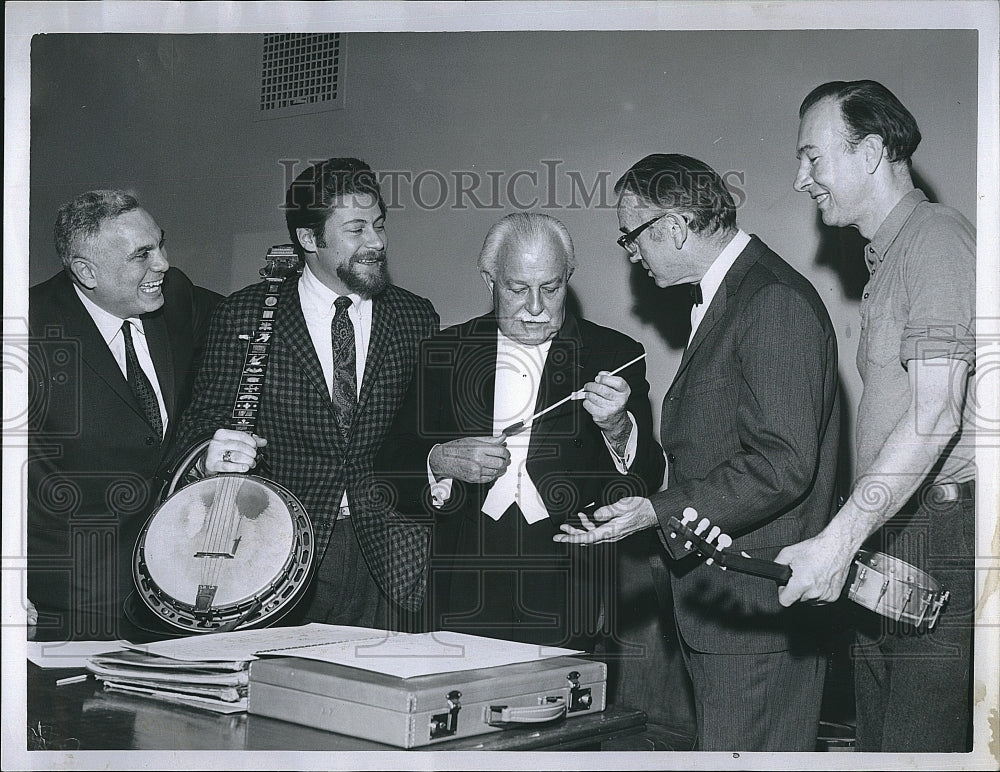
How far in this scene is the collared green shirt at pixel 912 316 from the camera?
326 centimetres

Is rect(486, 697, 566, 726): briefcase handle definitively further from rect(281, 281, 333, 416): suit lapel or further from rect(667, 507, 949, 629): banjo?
rect(281, 281, 333, 416): suit lapel

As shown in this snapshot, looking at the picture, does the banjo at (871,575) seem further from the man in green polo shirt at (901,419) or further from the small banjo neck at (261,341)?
the small banjo neck at (261,341)

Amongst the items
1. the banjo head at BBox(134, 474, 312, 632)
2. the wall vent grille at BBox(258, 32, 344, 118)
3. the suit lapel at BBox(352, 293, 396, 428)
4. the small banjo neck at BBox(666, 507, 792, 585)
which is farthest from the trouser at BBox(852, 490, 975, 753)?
the wall vent grille at BBox(258, 32, 344, 118)

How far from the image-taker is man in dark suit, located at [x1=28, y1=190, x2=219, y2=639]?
11.1 ft

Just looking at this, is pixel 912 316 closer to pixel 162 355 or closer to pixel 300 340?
pixel 300 340

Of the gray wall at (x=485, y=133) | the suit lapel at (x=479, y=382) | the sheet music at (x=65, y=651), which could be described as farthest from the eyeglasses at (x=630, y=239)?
the sheet music at (x=65, y=651)

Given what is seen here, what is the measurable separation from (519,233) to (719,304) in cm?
63

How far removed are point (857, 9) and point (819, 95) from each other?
0.31 metres

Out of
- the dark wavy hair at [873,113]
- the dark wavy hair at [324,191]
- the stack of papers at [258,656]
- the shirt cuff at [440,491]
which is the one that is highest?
the dark wavy hair at [873,113]

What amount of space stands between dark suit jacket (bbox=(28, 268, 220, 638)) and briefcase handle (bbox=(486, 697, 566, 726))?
1250 millimetres

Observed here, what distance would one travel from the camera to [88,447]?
134 inches

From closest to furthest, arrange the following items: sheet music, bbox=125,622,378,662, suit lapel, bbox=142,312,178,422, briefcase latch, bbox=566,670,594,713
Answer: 1. briefcase latch, bbox=566,670,594,713
2. sheet music, bbox=125,622,378,662
3. suit lapel, bbox=142,312,178,422

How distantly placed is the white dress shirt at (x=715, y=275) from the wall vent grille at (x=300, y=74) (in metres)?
1.25

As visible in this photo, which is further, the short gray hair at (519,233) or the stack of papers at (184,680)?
the short gray hair at (519,233)
